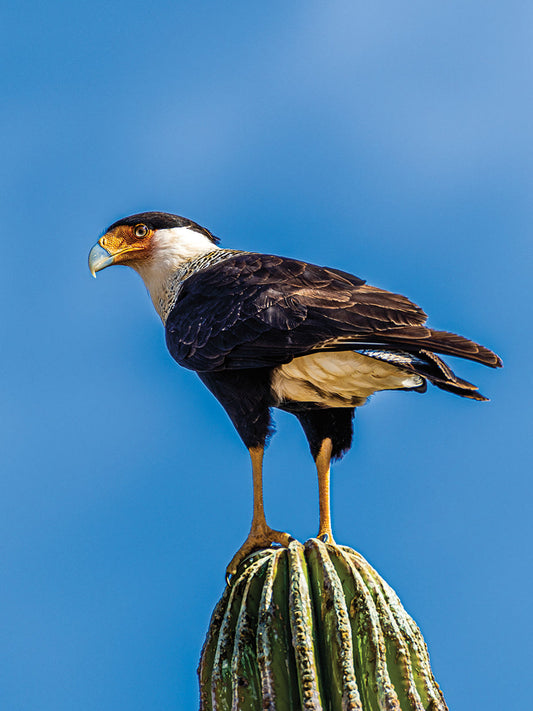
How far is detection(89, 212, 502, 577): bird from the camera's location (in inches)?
174

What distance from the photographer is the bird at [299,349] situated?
4.42 meters

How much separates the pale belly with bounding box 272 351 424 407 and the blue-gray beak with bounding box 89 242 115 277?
5.77 feet

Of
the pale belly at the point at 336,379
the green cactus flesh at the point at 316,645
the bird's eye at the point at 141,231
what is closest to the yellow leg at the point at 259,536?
the pale belly at the point at 336,379

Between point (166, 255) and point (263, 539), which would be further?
point (166, 255)

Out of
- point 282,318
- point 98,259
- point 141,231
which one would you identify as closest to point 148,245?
point 141,231

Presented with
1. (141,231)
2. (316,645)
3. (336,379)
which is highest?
(141,231)

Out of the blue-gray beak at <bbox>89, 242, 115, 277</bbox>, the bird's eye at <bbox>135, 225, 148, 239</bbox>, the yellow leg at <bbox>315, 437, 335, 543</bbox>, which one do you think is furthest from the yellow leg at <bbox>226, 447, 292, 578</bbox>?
the bird's eye at <bbox>135, 225, 148, 239</bbox>

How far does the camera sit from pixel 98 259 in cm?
602

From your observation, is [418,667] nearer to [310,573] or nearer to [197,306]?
[310,573]

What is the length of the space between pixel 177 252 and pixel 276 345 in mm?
1727

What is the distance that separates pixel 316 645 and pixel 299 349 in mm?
1591

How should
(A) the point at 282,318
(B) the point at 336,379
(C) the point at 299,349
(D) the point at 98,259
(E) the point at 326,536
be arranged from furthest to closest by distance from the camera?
1. (D) the point at 98,259
2. (E) the point at 326,536
3. (B) the point at 336,379
4. (A) the point at 282,318
5. (C) the point at 299,349

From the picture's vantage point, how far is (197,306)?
5293 millimetres

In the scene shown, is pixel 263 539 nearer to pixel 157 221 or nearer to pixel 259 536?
pixel 259 536
